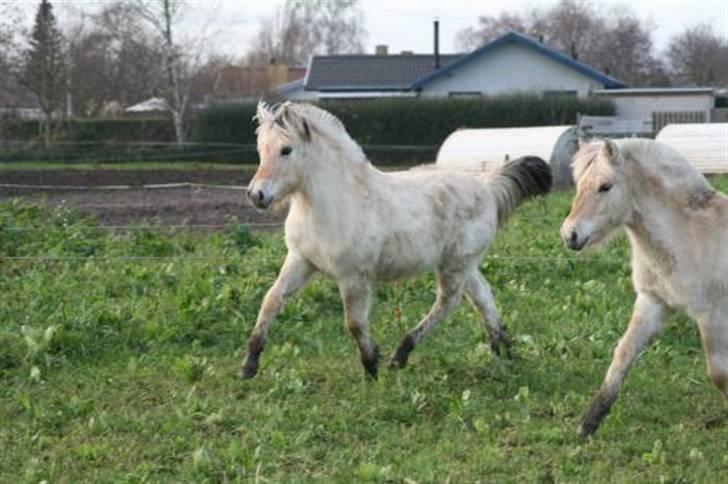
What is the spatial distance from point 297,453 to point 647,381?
8.57 ft

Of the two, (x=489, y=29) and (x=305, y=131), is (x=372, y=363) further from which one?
(x=489, y=29)

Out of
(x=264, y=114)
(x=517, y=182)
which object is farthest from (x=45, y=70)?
(x=264, y=114)

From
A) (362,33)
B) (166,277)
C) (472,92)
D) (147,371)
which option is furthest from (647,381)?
(362,33)

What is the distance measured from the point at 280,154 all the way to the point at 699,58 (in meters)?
71.8

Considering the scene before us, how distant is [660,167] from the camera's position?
579 cm

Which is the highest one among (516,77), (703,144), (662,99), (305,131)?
(516,77)

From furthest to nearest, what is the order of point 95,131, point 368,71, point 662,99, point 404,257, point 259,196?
1. point 368,71
2. point 662,99
3. point 95,131
4. point 404,257
5. point 259,196

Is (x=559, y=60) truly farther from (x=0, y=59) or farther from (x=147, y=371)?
(x=147, y=371)

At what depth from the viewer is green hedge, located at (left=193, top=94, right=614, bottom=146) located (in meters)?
36.5

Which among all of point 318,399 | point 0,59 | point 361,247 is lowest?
point 318,399

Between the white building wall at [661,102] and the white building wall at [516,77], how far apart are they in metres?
3.70

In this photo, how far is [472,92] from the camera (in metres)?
48.1

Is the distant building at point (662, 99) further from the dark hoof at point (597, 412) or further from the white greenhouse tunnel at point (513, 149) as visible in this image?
the dark hoof at point (597, 412)

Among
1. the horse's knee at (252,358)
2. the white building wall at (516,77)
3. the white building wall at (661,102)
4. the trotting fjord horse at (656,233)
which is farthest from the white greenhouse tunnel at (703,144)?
the white building wall at (516,77)
